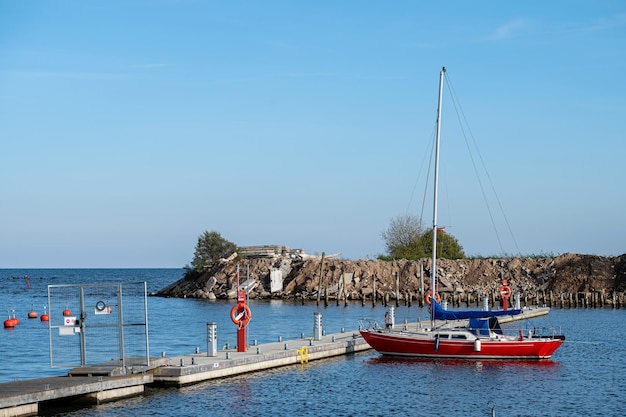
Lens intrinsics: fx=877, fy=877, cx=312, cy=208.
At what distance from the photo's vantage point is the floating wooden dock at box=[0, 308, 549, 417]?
3403 centimetres

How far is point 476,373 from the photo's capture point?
4591 cm

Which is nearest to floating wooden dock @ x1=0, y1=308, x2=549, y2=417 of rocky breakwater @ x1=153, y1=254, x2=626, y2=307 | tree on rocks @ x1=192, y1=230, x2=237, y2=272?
rocky breakwater @ x1=153, y1=254, x2=626, y2=307

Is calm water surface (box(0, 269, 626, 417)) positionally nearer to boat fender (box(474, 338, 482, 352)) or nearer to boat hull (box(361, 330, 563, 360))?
boat hull (box(361, 330, 563, 360))

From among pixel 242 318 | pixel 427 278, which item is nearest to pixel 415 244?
pixel 427 278

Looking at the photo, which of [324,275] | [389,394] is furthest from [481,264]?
[389,394]

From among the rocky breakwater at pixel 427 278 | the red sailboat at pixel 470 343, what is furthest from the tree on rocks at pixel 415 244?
the red sailboat at pixel 470 343

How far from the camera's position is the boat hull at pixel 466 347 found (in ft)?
164

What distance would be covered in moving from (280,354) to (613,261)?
78.8m

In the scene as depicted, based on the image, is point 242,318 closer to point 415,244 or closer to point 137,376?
point 137,376

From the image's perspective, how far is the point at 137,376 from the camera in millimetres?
38156

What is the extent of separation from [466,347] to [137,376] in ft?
66.3

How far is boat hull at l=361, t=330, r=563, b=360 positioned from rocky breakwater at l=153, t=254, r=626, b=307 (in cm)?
5221

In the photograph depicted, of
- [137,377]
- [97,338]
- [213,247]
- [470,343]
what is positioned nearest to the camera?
[137,377]

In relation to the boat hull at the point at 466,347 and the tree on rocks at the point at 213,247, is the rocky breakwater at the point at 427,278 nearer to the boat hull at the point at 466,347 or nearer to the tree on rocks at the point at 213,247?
the tree on rocks at the point at 213,247
